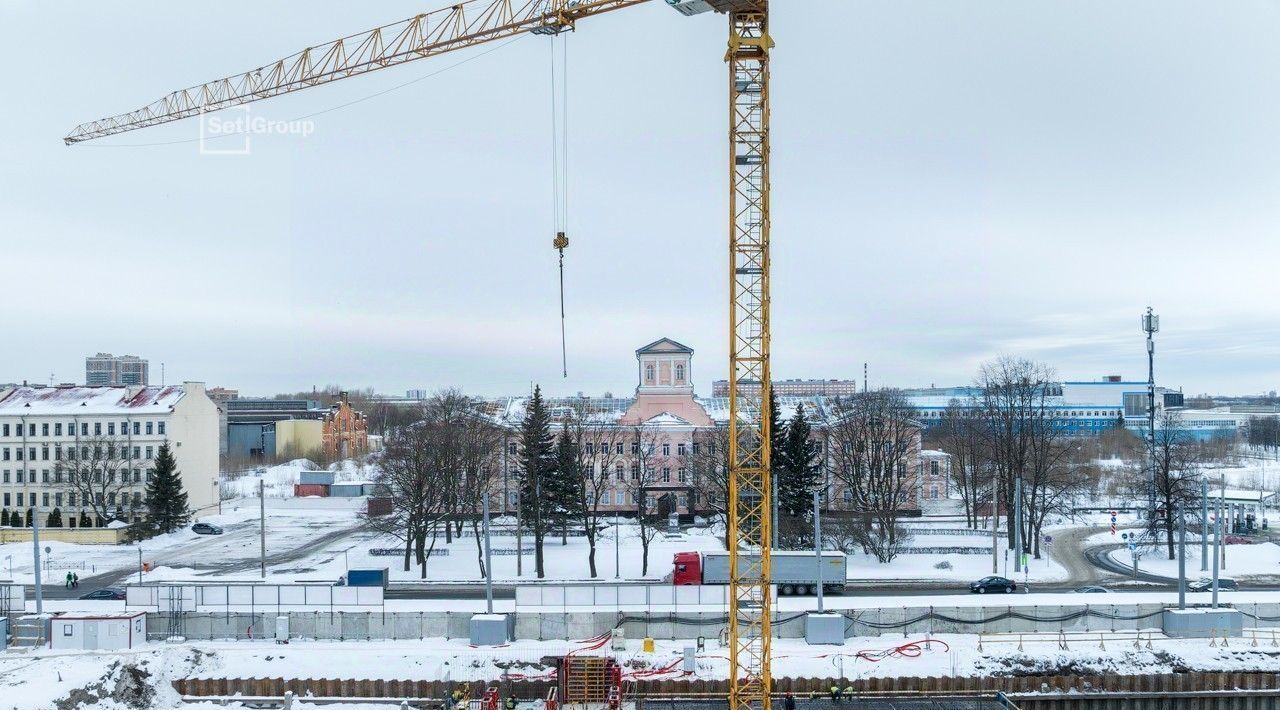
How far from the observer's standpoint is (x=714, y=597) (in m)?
29.6

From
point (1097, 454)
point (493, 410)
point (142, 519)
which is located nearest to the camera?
point (142, 519)

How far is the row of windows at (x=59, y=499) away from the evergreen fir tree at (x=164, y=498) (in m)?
1.89

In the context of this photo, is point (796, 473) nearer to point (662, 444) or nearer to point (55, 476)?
point (662, 444)

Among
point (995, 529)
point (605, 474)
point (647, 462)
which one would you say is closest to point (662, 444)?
point (647, 462)

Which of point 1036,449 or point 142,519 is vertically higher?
point 1036,449

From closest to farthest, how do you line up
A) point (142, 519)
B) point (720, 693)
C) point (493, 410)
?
point (720, 693) < point (142, 519) < point (493, 410)

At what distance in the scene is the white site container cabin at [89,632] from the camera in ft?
89.0

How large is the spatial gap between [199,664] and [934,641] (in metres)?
21.6

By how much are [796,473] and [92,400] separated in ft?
142

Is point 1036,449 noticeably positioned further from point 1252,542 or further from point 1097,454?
point 1097,454

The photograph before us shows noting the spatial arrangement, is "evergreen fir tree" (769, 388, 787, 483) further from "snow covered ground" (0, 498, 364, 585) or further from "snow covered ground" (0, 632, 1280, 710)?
"snow covered ground" (0, 498, 364, 585)

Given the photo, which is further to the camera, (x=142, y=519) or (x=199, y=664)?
(x=142, y=519)

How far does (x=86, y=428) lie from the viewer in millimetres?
54906

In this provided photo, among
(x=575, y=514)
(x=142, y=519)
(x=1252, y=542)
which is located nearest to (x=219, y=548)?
(x=142, y=519)
